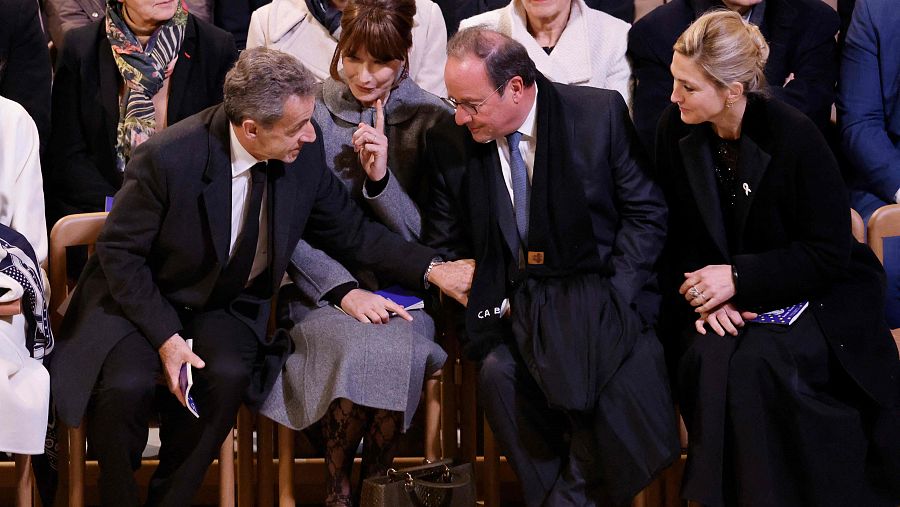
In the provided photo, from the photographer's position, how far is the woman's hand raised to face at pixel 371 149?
3419 mm

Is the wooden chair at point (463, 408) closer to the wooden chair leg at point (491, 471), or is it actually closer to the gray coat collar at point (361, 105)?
the wooden chair leg at point (491, 471)

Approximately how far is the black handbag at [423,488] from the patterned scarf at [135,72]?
1.48 meters

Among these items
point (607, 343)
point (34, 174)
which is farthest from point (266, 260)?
point (607, 343)

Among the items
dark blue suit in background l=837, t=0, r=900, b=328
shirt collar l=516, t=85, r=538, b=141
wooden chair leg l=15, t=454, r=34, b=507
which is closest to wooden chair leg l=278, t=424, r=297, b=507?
wooden chair leg l=15, t=454, r=34, b=507

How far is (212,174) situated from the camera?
3.20 meters

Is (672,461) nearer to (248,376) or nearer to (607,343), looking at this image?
(607,343)

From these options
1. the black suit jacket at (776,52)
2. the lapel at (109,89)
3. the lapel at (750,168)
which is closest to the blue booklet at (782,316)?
the lapel at (750,168)

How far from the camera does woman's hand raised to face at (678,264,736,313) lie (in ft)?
10.6

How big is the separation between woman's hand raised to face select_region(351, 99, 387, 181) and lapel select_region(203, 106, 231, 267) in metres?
0.38

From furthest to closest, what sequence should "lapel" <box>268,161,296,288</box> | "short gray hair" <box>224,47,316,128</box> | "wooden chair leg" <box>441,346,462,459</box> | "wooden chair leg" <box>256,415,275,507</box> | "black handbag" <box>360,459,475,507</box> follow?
1. "wooden chair leg" <box>441,346,462,459</box>
2. "wooden chair leg" <box>256,415,275,507</box>
3. "lapel" <box>268,161,296,288</box>
4. "short gray hair" <box>224,47,316,128</box>
5. "black handbag" <box>360,459,475,507</box>

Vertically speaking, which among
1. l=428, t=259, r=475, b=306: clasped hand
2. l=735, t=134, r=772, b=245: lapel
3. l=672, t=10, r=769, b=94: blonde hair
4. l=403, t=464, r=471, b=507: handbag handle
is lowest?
l=403, t=464, r=471, b=507: handbag handle

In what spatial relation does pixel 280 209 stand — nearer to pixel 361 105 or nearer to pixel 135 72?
pixel 361 105

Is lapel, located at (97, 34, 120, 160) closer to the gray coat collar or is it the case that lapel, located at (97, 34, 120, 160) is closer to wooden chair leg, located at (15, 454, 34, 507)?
the gray coat collar

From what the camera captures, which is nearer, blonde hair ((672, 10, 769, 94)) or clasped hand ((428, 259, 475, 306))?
blonde hair ((672, 10, 769, 94))
